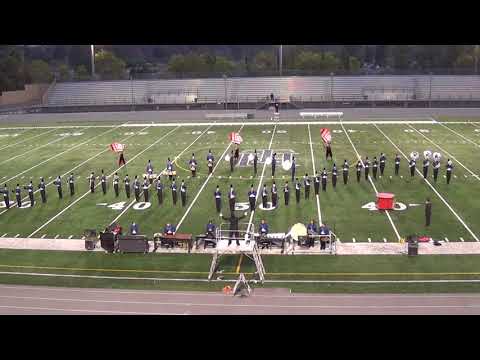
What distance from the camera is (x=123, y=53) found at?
92500mm

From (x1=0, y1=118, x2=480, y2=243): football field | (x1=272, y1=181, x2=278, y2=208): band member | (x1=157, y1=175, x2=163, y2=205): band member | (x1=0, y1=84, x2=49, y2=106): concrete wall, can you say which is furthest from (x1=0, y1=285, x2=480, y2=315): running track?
(x1=0, y1=84, x2=49, y2=106): concrete wall

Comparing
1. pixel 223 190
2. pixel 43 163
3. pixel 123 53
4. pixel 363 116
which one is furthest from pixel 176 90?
pixel 123 53

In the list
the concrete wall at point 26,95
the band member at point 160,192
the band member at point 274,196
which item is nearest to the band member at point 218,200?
the band member at point 274,196

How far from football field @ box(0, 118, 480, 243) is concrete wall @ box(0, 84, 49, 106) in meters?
17.2

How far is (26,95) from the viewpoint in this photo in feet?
165

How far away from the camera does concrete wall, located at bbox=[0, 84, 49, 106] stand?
48.7 meters

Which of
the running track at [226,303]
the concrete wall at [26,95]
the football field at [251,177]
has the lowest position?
the running track at [226,303]

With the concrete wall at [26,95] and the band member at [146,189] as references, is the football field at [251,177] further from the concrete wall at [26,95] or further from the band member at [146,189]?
the concrete wall at [26,95]

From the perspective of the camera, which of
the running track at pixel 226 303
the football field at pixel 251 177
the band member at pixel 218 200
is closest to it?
the running track at pixel 226 303

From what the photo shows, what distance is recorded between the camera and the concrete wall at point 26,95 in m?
48.7

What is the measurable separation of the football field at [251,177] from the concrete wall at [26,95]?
56.5 ft

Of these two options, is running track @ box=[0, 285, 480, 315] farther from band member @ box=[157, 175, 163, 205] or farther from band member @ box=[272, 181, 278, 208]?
band member @ box=[157, 175, 163, 205]

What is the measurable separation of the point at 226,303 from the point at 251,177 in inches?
401

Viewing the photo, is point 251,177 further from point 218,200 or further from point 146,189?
point 146,189
